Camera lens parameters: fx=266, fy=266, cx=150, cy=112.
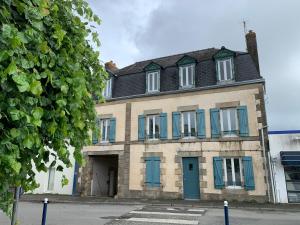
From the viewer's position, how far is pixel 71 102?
9.04ft

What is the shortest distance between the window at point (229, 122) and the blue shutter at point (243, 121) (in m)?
0.28

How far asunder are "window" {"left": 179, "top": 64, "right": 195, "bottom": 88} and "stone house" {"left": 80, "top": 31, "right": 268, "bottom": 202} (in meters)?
0.06

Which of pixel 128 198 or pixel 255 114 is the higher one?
pixel 255 114

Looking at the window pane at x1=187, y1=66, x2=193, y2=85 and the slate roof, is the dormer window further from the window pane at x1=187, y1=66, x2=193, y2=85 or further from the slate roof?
the window pane at x1=187, y1=66, x2=193, y2=85

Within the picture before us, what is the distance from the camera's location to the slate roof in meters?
14.7

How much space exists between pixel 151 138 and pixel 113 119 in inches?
112

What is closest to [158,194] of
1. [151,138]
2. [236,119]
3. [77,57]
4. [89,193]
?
[151,138]

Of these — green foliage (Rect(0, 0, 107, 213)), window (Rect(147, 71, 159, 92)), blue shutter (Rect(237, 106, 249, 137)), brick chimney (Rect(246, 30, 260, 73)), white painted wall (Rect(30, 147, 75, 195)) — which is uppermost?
brick chimney (Rect(246, 30, 260, 73))

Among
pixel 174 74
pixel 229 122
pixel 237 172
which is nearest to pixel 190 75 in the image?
pixel 174 74

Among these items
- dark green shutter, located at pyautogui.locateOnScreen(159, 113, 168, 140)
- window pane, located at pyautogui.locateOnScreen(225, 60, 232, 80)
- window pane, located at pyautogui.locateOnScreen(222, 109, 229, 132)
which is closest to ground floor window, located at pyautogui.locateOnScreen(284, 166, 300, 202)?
window pane, located at pyautogui.locateOnScreen(222, 109, 229, 132)

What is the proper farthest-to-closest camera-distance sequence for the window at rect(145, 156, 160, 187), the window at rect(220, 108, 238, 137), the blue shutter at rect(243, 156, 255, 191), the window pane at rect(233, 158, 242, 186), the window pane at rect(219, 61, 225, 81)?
the window pane at rect(219, 61, 225, 81) → the window at rect(145, 156, 160, 187) → the window at rect(220, 108, 238, 137) → the window pane at rect(233, 158, 242, 186) → the blue shutter at rect(243, 156, 255, 191)

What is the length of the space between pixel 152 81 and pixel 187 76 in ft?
7.41

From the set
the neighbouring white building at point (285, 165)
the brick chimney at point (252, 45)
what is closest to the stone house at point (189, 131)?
the brick chimney at point (252, 45)

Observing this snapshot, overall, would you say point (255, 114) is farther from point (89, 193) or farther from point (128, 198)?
point (89, 193)
